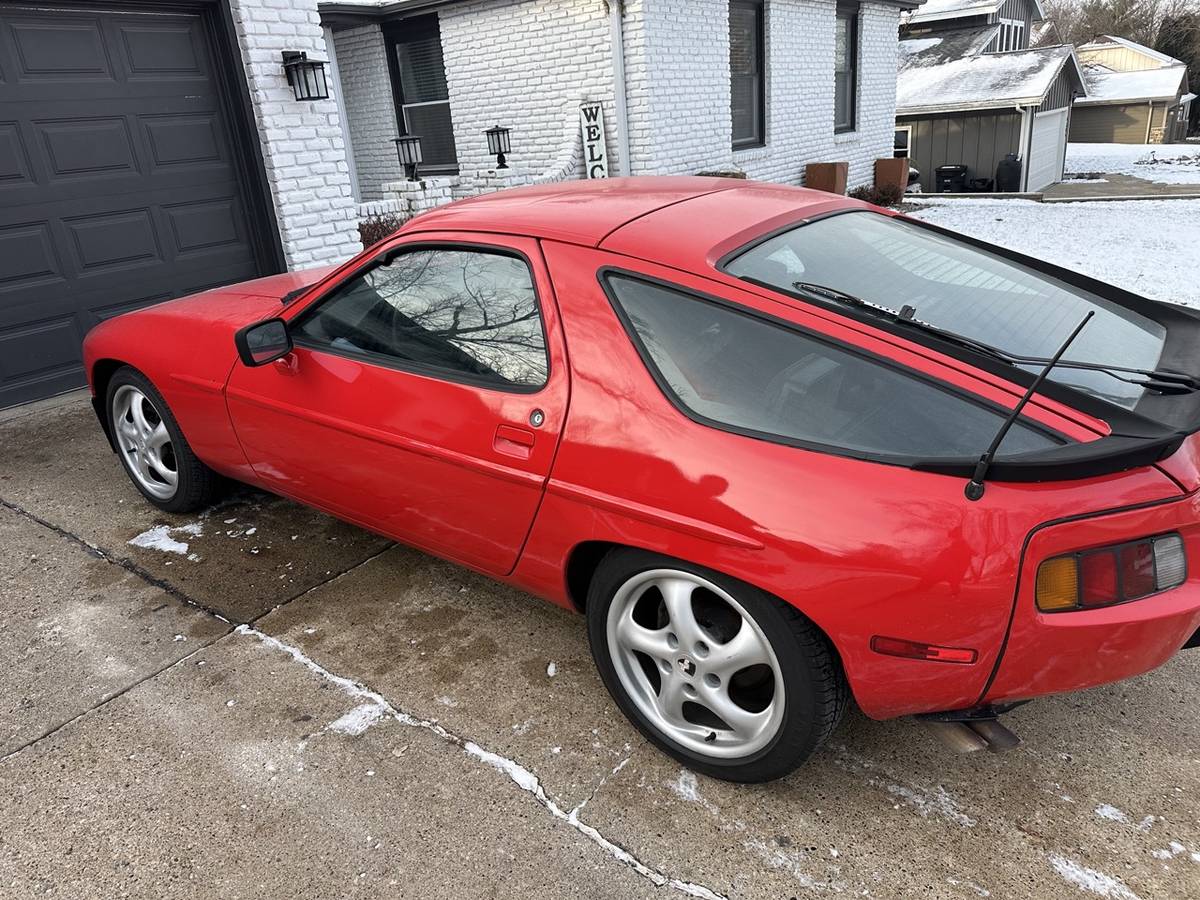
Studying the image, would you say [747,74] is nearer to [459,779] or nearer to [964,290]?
[964,290]

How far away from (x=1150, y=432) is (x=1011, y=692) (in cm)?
64

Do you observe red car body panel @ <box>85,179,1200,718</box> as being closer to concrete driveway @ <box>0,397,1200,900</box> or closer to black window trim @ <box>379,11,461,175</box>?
concrete driveway @ <box>0,397,1200,900</box>

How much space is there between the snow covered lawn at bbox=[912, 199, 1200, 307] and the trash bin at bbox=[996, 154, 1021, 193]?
25.0ft

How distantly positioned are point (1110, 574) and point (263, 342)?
8.62 ft

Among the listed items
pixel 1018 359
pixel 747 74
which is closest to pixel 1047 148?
pixel 747 74

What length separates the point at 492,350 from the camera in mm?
2627

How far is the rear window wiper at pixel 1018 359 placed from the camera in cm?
211

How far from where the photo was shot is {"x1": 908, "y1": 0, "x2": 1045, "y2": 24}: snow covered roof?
24469mm

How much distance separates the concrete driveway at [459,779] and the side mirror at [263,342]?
957 millimetres

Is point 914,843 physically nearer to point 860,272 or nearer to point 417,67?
point 860,272

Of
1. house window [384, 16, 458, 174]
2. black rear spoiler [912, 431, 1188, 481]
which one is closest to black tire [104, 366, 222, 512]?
black rear spoiler [912, 431, 1188, 481]

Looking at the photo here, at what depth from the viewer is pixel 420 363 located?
280 cm

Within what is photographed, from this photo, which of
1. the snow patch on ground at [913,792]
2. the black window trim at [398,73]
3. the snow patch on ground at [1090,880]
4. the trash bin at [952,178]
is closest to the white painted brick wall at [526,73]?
the black window trim at [398,73]

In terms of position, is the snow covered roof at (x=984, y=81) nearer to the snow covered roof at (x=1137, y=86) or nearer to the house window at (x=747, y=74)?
the house window at (x=747, y=74)
